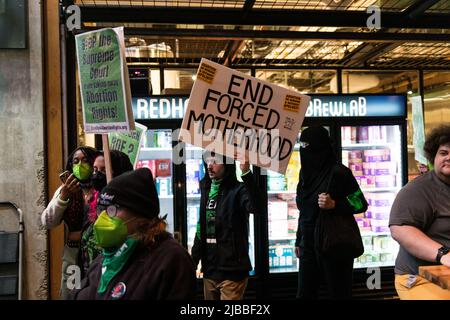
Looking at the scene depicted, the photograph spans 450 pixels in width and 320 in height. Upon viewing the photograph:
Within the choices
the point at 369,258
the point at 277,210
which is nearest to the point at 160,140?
the point at 277,210

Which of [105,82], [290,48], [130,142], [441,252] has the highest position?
[290,48]

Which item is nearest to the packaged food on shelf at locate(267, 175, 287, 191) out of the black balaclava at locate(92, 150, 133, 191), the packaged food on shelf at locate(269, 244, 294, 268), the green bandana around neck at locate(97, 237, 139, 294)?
the packaged food on shelf at locate(269, 244, 294, 268)

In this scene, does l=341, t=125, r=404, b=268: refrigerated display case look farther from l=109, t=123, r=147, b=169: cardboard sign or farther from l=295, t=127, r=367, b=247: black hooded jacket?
l=109, t=123, r=147, b=169: cardboard sign

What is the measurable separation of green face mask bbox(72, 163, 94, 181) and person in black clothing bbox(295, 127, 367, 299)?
6.10 feet

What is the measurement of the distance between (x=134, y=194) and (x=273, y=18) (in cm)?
321

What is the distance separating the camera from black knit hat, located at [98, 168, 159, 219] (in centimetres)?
192

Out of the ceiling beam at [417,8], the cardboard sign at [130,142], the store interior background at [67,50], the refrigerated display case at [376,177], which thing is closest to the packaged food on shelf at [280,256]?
the store interior background at [67,50]

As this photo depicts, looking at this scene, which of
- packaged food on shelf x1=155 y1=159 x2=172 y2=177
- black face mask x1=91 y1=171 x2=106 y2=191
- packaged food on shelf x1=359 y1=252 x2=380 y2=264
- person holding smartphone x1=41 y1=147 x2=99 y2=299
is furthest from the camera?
packaged food on shelf x1=359 y1=252 x2=380 y2=264

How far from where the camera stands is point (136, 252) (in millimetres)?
1904

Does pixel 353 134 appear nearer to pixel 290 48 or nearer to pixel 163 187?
pixel 290 48

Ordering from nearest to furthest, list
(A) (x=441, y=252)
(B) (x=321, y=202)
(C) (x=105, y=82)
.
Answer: (A) (x=441, y=252)
(C) (x=105, y=82)
(B) (x=321, y=202)

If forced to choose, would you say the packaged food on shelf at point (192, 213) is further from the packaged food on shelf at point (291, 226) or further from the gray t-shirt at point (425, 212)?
the gray t-shirt at point (425, 212)

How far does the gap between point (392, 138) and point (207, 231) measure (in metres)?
3.34
